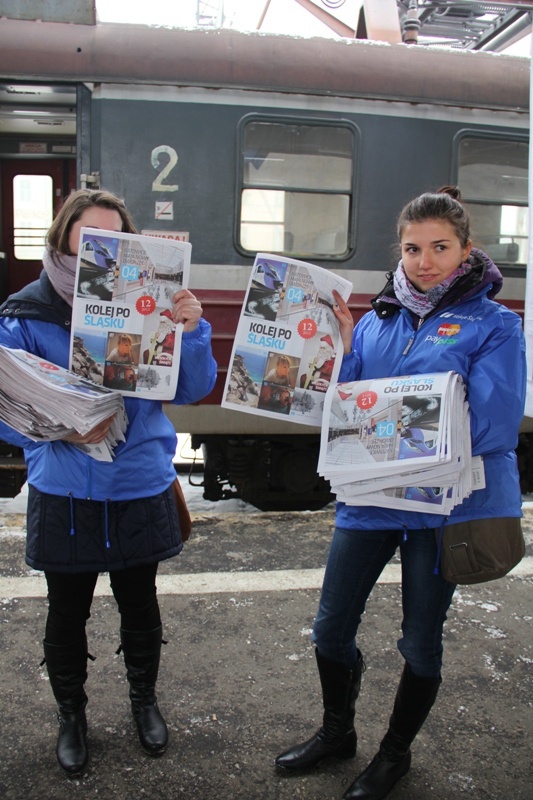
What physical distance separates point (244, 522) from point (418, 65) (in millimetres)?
3113

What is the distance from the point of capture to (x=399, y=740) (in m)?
2.04

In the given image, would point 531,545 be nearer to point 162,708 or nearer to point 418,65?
point 162,708

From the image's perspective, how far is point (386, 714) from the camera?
244cm

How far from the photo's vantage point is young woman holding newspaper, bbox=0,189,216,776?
2.00m

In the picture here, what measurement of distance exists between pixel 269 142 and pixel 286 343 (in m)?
2.76

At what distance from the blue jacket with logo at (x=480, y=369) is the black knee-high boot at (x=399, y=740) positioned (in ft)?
1.62

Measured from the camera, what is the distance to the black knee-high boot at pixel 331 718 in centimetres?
210

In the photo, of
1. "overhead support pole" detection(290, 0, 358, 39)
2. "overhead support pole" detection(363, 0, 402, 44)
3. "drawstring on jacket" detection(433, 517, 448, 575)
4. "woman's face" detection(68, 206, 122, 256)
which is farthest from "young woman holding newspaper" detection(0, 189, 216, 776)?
"overhead support pole" detection(290, 0, 358, 39)

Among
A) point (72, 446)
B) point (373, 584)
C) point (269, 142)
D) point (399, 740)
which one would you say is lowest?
point (399, 740)

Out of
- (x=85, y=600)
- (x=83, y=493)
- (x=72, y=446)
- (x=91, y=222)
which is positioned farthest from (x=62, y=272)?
(x=85, y=600)

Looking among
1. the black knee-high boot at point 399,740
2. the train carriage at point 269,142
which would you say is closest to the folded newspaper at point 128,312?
the black knee-high boot at point 399,740

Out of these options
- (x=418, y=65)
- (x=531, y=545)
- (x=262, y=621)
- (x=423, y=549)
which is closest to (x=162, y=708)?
(x=262, y=621)

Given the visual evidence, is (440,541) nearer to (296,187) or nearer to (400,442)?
(400,442)

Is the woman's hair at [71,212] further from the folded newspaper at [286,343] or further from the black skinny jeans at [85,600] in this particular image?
the black skinny jeans at [85,600]
